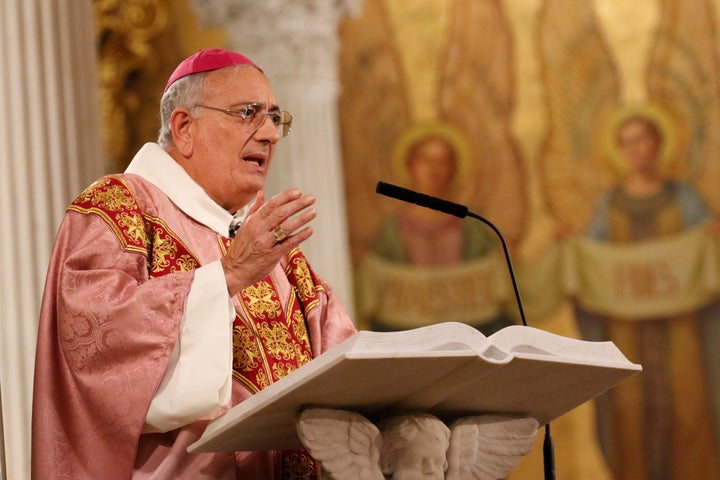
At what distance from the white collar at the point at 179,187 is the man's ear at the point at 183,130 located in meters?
0.05

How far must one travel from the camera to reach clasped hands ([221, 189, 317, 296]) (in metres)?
2.81

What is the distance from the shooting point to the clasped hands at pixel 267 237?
9.21 ft

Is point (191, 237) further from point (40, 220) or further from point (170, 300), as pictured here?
point (40, 220)

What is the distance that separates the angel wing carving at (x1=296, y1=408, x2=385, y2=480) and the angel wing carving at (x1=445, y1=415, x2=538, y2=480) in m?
0.20

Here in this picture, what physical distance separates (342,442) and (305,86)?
5446 mm

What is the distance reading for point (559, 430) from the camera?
854cm

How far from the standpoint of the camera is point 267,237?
286 centimetres

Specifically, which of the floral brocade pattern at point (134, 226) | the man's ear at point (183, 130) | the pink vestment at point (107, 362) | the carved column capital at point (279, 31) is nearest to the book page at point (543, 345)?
the pink vestment at point (107, 362)

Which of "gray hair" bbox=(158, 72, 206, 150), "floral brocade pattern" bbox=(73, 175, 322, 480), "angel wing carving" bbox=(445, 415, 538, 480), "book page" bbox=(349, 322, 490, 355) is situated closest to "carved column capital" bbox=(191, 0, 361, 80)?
"gray hair" bbox=(158, 72, 206, 150)

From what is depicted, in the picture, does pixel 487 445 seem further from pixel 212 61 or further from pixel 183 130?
pixel 212 61

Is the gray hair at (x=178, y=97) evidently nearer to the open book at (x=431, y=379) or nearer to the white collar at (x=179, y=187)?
the white collar at (x=179, y=187)

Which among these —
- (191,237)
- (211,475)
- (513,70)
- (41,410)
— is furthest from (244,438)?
(513,70)

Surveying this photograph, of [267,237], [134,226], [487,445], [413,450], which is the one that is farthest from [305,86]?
[413,450]

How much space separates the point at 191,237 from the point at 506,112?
597cm
